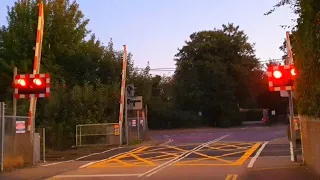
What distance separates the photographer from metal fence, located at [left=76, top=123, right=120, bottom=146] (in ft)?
116

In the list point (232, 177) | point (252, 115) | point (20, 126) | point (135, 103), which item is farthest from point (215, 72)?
point (232, 177)

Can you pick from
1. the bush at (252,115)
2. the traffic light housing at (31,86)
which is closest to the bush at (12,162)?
the traffic light housing at (31,86)

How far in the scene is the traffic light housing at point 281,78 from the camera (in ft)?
63.7

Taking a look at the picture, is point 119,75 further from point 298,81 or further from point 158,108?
point 298,81

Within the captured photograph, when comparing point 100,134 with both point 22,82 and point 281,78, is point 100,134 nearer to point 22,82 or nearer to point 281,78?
point 22,82

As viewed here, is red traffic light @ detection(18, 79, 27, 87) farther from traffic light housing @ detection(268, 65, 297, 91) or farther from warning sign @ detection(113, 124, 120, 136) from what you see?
warning sign @ detection(113, 124, 120, 136)

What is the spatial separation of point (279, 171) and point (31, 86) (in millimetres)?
10116

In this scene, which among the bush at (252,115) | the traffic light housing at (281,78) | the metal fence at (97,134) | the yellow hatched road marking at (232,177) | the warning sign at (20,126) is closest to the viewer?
the yellow hatched road marking at (232,177)

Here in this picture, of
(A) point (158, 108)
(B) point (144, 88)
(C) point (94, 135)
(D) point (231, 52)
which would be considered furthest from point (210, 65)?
(C) point (94, 135)

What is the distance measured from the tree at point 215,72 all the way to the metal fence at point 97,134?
126 feet

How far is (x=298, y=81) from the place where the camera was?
17375 millimetres

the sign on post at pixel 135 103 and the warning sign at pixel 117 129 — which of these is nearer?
the warning sign at pixel 117 129

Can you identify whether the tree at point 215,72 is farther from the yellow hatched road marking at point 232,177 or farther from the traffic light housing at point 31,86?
the yellow hatched road marking at point 232,177

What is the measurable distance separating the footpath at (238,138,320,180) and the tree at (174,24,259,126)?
171ft
